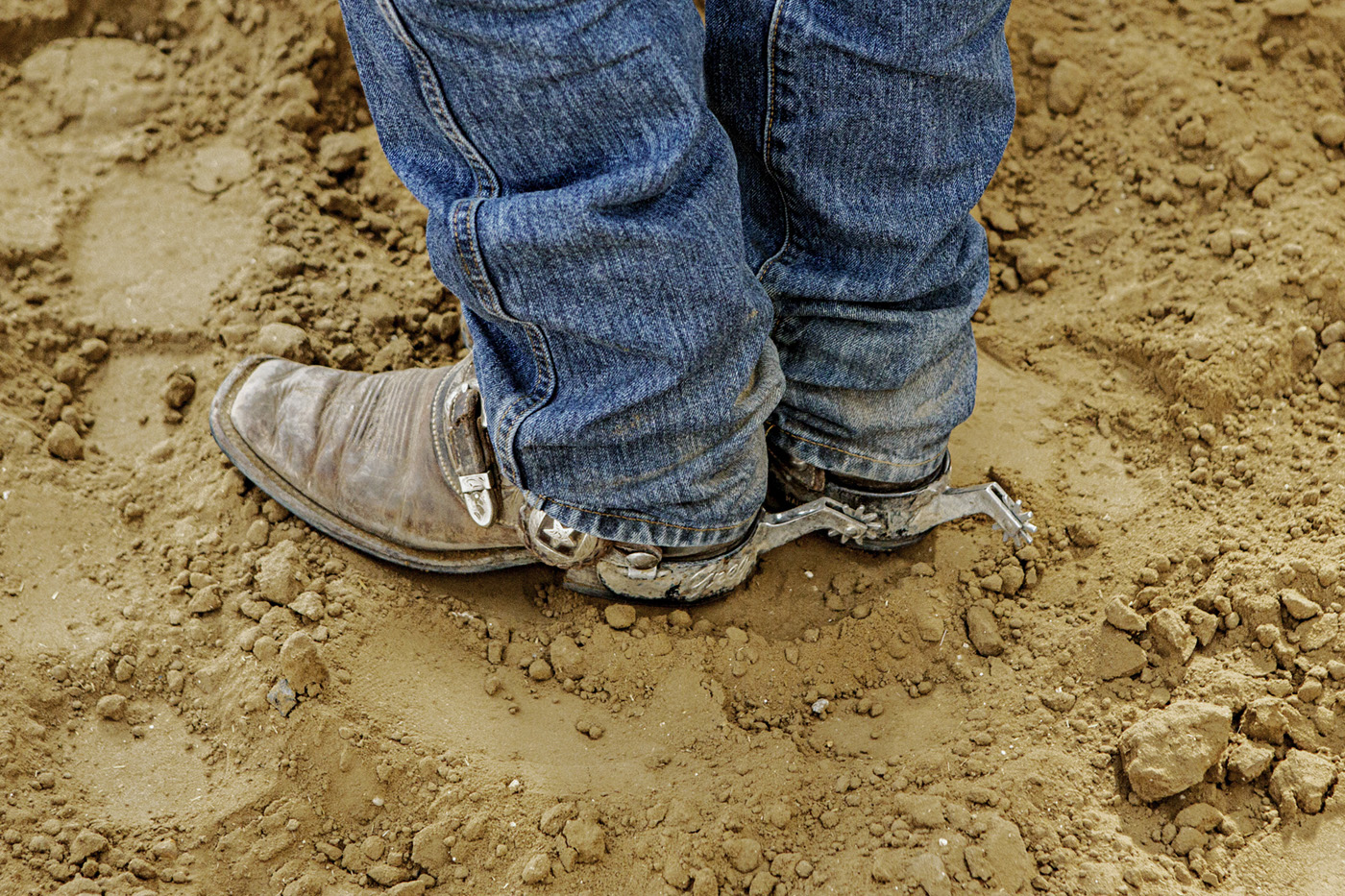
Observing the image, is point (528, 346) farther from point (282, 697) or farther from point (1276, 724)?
point (1276, 724)

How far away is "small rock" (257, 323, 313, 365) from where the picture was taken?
185cm

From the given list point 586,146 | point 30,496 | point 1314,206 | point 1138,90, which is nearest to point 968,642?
point 586,146

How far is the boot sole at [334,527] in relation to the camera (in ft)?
5.32

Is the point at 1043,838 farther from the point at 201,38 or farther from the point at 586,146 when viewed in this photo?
the point at 201,38

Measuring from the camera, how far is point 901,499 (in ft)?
5.26

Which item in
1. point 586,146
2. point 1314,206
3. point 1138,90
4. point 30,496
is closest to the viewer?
point 586,146

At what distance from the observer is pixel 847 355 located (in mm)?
1467

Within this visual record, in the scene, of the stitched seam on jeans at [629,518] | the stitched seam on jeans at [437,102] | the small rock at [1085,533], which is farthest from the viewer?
the small rock at [1085,533]

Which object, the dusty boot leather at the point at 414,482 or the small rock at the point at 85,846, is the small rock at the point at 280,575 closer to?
the dusty boot leather at the point at 414,482

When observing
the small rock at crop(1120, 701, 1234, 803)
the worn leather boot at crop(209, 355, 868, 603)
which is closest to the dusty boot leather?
the worn leather boot at crop(209, 355, 868, 603)

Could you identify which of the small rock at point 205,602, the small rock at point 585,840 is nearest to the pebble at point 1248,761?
the small rock at point 585,840

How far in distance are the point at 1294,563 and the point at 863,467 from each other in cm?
64

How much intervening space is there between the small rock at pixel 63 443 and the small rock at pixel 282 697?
670 mm

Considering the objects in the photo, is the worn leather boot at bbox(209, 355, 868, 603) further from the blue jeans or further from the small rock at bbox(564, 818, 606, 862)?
the small rock at bbox(564, 818, 606, 862)
